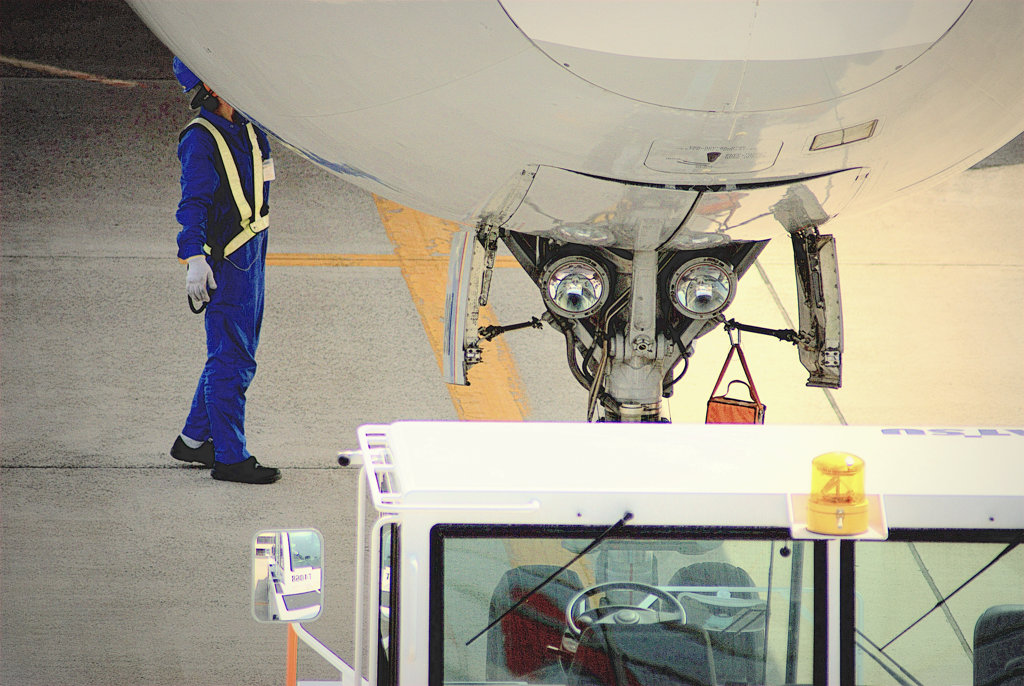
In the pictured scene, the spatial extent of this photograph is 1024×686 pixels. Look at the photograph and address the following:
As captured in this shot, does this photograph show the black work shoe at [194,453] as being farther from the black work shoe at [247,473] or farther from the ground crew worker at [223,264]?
the black work shoe at [247,473]

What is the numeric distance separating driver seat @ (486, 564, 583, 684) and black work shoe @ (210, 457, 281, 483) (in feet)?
15.4

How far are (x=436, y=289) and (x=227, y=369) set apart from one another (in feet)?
7.67

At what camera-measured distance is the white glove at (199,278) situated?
7.05m

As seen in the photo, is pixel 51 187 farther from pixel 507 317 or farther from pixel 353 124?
pixel 353 124

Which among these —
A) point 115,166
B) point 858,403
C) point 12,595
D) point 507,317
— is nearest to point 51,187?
point 115,166

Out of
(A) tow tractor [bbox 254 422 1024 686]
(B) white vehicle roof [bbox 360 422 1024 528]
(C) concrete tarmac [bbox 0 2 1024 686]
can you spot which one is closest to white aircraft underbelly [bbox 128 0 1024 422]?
(B) white vehicle roof [bbox 360 422 1024 528]

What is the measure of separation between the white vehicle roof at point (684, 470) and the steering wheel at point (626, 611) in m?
0.17

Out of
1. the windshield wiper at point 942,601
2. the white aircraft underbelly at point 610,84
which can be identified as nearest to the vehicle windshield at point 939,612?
the windshield wiper at point 942,601

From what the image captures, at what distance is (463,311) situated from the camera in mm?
4488

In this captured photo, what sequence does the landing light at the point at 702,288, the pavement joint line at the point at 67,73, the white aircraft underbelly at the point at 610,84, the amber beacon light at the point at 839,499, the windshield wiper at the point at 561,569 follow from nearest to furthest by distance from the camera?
the amber beacon light at the point at 839,499 < the windshield wiper at the point at 561,569 < the white aircraft underbelly at the point at 610,84 < the landing light at the point at 702,288 < the pavement joint line at the point at 67,73

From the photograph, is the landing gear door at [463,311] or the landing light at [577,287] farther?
the landing gear door at [463,311]

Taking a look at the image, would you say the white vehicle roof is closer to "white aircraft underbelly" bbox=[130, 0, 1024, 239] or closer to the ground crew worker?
"white aircraft underbelly" bbox=[130, 0, 1024, 239]

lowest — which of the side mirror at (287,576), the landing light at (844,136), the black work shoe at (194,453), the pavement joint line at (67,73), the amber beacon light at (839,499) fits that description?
the black work shoe at (194,453)

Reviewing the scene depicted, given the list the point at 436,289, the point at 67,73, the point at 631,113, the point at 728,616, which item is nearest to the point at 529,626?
the point at 728,616
